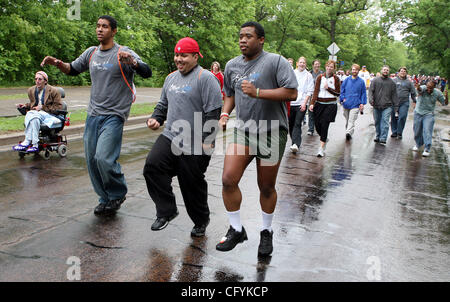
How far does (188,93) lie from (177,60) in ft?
1.10

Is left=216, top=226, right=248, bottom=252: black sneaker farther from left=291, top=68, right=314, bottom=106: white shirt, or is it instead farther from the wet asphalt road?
left=291, top=68, right=314, bottom=106: white shirt

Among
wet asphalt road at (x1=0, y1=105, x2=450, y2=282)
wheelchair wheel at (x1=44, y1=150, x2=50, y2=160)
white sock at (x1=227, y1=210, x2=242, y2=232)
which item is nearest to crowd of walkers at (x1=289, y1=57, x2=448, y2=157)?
wet asphalt road at (x1=0, y1=105, x2=450, y2=282)

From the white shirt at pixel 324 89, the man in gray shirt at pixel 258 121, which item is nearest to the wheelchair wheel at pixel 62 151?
the man in gray shirt at pixel 258 121

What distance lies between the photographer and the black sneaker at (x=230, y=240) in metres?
4.03

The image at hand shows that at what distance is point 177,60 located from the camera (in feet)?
14.1

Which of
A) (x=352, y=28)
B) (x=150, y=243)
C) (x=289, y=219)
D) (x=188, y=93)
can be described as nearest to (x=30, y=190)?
(x=150, y=243)

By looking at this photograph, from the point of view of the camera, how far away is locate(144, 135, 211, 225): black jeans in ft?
14.0

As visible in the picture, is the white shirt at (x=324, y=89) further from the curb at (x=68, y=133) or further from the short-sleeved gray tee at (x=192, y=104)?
the short-sleeved gray tee at (x=192, y=104)

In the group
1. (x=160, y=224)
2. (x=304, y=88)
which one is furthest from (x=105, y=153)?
(x=304, y=88)

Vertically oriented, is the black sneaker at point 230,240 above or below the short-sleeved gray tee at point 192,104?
below

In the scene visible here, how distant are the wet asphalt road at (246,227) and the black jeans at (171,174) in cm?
34

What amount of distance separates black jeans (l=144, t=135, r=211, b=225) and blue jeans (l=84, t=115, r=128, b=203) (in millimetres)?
752
